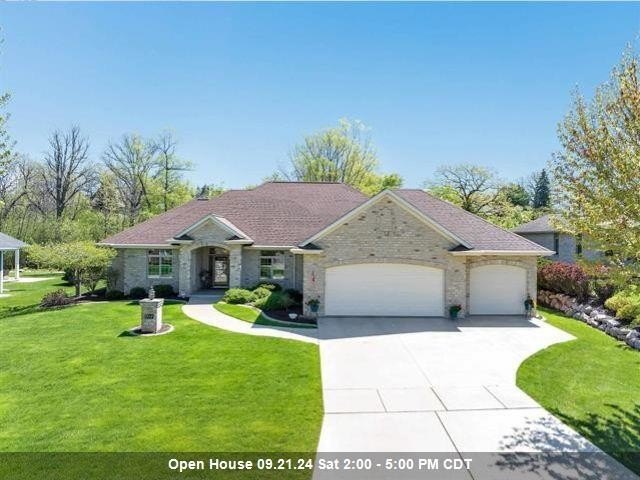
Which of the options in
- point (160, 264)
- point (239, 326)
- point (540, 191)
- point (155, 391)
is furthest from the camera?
point (540, 191)

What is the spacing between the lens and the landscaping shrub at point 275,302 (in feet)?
57.9

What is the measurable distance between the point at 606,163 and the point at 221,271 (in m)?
21.6

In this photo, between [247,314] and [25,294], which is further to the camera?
[25,294]

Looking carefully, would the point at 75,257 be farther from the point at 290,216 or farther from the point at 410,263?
the point at 410,263

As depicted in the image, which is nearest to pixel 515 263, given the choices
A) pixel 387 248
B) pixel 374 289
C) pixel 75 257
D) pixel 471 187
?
pixel 387 248

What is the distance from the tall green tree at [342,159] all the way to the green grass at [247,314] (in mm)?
29239

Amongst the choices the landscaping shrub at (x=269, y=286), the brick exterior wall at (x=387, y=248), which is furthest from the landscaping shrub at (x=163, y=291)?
the brick exterior wall at (x=387, y=248)

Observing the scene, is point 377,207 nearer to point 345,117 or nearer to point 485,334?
point 485,334

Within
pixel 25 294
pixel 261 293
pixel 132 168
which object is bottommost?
pixel 25 294

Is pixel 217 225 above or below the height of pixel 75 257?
above

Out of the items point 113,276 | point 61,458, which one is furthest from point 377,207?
point 113,276

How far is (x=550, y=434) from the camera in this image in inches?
277

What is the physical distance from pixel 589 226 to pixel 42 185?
57.7m

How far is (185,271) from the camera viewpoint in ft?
69.3
